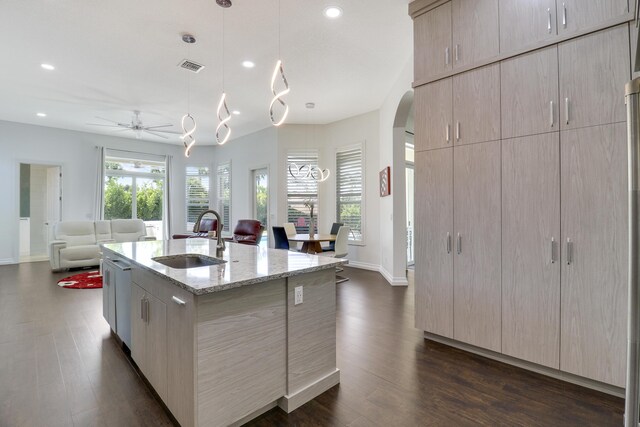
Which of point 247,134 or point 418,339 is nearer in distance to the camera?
point 418,339

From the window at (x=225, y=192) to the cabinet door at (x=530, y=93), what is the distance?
7.45m

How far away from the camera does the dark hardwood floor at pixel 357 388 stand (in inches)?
69.5

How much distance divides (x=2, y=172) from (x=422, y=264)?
29.2 feet

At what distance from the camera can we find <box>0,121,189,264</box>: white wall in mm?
6777

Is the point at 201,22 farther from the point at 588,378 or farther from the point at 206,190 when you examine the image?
the point at 206,190

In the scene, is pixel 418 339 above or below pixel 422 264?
below

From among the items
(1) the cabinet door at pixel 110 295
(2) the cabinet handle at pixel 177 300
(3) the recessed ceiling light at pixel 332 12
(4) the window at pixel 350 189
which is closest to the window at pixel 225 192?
(4) the window at pixel 350 189

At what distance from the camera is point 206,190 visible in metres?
9.37

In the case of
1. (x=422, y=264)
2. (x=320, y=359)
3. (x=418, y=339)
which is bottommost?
(x=418, y=339)

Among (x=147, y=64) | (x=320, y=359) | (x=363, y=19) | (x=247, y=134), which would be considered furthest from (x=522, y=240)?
(x=247, y=134)

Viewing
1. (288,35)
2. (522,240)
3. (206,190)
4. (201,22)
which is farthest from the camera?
(206,190)


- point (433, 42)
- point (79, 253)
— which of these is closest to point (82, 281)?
point (79, 253)

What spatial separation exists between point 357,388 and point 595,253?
70.9 inches

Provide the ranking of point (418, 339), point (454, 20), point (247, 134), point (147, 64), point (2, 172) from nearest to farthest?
point (454, 20) < point (418, 339) < point (147, 64) < point (2, 172) < point (247, 134)
